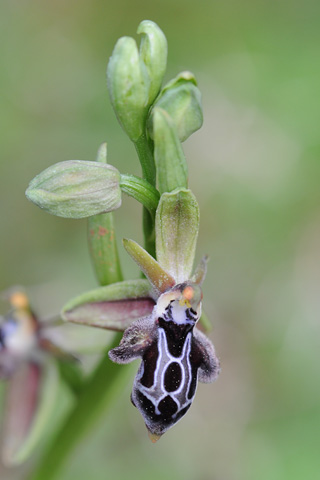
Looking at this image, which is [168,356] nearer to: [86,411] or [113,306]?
[113,306]

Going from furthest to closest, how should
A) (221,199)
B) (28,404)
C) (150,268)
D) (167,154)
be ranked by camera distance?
(221,199) → (28,404) → (150,268) → (167,154)

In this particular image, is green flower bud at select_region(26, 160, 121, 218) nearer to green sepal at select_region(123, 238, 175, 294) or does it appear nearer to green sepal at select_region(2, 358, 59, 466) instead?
green sepal at select_region(123, 238, 175, 294)

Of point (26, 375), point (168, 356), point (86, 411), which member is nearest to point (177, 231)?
point (168, 356)

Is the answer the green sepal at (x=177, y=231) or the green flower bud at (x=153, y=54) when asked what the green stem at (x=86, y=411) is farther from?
the green flower bud at (x=153, y=54)

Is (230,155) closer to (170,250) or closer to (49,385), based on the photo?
(49,385)

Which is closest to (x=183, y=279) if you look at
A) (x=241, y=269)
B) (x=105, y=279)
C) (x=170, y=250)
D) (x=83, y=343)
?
(x=170, y=250)

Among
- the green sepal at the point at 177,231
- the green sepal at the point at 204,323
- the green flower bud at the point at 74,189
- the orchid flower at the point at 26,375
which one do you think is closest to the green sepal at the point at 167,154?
the green sepal at the point at 177,231

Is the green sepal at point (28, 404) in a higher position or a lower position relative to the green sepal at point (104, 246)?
lower
